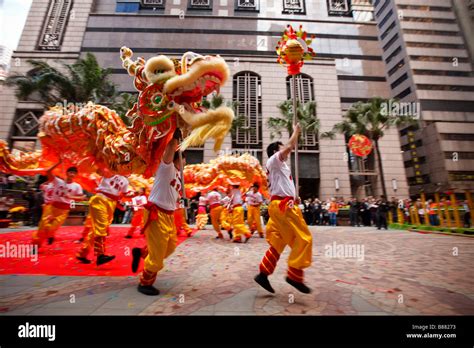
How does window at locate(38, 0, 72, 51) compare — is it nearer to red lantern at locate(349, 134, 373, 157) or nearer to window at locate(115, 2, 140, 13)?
window at locate(115, 2, 140, 13)

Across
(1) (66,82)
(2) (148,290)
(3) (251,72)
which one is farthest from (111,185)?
(3) (251,72)

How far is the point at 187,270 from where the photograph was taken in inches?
136

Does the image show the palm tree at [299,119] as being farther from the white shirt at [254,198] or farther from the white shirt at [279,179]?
the white shirt at [279,179]

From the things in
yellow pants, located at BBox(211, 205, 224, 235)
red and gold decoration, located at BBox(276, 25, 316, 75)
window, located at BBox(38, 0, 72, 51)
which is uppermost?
window, located at BBox(38, 0, 72, 51)

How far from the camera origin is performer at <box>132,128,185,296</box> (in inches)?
93.0

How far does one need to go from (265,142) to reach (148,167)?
1663 centimetres

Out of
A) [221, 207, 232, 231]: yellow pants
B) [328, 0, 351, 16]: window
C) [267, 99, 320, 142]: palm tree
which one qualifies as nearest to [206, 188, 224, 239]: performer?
[221, 207, 232, 231]: yellow pants

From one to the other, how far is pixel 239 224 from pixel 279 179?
3.88 meters

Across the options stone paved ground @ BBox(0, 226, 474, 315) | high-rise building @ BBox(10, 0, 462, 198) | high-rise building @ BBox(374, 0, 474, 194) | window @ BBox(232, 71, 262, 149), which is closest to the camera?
stone paved ground @ BBox(0, 226, 474, 315)

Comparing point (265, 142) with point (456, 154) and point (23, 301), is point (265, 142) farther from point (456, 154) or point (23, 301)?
point (23, 301)

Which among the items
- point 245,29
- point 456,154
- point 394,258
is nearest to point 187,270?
point 394,258

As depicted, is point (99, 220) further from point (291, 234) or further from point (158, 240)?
point (291, 234)

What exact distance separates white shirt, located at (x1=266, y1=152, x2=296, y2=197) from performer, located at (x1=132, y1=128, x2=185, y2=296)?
115cm
